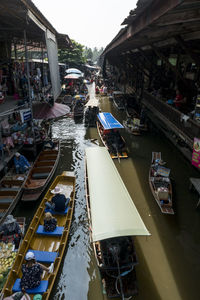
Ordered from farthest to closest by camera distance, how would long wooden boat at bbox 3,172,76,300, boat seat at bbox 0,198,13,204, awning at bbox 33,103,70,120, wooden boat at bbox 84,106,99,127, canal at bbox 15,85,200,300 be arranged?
wooden boat at bbox 84,106,99,127 < awning at bbox 33,103,70,120 < boat seat at bbox 0,198,13,204 < canal at bbox 15,85,200,300 < long wooden boat at bbox 3,172,76,300

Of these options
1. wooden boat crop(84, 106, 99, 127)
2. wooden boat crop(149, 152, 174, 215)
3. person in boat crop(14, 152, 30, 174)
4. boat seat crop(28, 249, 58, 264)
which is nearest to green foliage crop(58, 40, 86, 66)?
wooden boat crop(84, 106, 99, 127)

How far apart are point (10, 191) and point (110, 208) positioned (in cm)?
562

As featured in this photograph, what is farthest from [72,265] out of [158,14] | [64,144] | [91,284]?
[64,144]

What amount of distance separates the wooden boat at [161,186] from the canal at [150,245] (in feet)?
1.23

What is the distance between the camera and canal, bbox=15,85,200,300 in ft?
23.3

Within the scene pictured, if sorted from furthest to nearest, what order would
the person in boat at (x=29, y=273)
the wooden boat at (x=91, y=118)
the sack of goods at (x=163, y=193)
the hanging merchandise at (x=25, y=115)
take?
the wooden boat at (x=91, y=118), the hanging merchandise at (x=25, y=115), the sack of goods at (x=163, y=193), the person in boat at (x=29, y=273)

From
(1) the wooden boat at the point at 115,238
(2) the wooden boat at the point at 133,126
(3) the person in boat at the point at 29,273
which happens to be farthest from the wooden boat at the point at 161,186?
(2) the wooden boat at the point at 133,126

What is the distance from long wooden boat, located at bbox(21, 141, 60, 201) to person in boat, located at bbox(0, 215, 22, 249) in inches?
95.7

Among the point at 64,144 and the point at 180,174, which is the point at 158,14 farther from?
the point at 64,144

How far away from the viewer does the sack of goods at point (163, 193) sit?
1033 cm

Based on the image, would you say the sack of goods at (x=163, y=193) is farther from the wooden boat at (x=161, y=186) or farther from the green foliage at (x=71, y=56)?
the green foliage at (x=71, y=56)

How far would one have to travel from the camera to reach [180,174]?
1351 cm

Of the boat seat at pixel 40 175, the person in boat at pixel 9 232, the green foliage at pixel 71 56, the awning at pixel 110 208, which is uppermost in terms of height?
the green foliage at pixel 71 56

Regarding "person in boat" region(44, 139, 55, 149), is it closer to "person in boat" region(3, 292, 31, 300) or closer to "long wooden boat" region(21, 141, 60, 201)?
"long wooden boat" region(21, 141, 60, 201)
